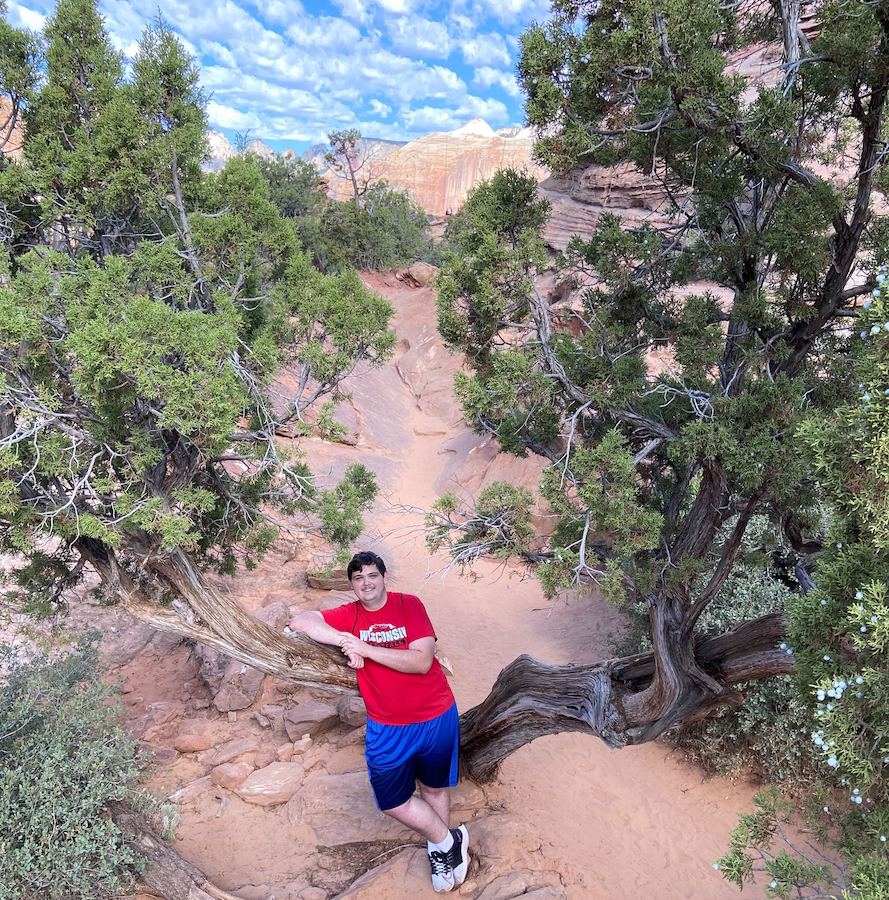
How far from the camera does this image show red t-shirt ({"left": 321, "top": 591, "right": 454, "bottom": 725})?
400cm

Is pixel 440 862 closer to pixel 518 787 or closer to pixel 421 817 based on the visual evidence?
pixel 421 817

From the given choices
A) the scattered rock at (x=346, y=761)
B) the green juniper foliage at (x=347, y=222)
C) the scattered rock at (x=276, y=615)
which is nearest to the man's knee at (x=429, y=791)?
the scattered rock at (x=346, y=761)

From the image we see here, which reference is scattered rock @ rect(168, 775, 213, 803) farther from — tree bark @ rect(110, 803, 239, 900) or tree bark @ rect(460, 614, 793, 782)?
tree bark @ rect(460, 614, 793, 782)

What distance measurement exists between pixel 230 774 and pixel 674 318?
5.69 m

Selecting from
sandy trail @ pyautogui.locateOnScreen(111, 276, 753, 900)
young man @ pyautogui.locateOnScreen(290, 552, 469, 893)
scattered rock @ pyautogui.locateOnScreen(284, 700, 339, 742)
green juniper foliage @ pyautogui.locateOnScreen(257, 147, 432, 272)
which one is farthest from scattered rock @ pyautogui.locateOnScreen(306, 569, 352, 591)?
green juniper foliage @ pyautogui.locateOnScreen(257, 147, 432, 272)

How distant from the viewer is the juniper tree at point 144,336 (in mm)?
3904

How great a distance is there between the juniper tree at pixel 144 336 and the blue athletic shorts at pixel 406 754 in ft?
3.24

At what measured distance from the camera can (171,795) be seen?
566cm

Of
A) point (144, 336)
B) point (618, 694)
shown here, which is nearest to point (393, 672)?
point (618, 694)

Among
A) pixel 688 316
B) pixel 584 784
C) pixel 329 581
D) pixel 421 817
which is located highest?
pixel 688 316

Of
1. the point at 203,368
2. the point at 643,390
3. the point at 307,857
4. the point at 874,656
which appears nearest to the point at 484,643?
the point at 307,857

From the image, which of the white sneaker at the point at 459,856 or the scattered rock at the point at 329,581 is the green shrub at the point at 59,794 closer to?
the white sneaker at the point at 459,856

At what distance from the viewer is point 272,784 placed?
583cm

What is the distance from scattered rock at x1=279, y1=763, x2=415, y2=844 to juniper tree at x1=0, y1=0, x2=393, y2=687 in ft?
4.29
